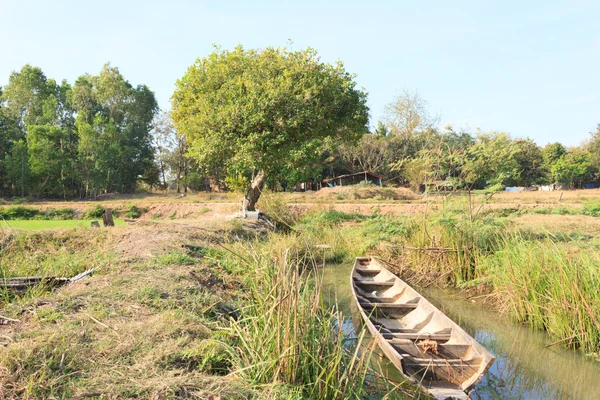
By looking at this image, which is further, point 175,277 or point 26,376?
point 175,277

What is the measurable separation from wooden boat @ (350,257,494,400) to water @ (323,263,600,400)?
0.43m

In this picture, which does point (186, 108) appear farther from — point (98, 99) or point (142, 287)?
point (98, 99)

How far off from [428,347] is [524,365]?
5.34 ft

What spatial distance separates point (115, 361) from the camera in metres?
3.37

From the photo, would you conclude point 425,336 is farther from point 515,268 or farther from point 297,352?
point 297,352

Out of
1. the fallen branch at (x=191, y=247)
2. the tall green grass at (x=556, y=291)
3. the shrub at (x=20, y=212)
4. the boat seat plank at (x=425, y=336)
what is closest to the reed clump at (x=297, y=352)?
the boat seat plank at (x=425, y=336)

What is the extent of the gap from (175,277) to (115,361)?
105 inches

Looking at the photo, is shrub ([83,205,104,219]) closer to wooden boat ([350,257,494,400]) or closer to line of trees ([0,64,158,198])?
line of trees ([0,64,158,198])

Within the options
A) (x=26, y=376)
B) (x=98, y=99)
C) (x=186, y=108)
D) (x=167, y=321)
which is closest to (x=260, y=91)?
(x=186, y=108)

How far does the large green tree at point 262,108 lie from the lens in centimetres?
1540

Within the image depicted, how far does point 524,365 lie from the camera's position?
18.1 feet

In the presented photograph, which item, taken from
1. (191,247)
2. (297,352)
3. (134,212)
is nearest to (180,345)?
(297,352)

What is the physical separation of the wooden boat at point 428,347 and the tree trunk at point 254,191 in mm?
10628

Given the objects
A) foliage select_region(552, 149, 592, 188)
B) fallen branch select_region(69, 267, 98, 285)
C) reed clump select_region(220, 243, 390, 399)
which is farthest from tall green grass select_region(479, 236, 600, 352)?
foliage select_region(552, 149, 592, 188)
